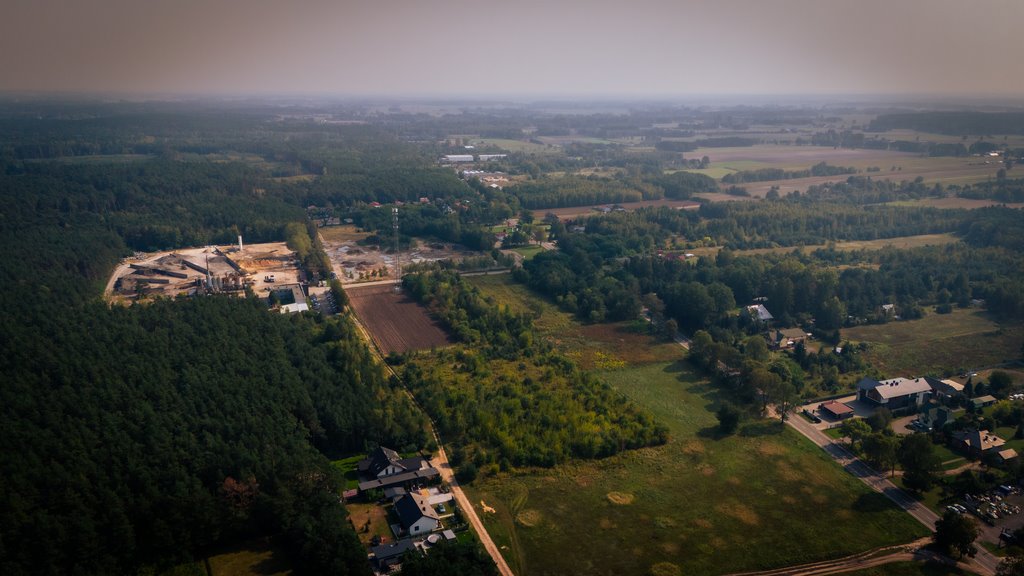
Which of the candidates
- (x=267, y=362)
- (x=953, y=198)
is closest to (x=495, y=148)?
(x=953, y=198)

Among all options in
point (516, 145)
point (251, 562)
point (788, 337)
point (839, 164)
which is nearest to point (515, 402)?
point (251, 562)

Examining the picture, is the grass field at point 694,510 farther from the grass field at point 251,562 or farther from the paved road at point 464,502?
the grass field at point 251,562

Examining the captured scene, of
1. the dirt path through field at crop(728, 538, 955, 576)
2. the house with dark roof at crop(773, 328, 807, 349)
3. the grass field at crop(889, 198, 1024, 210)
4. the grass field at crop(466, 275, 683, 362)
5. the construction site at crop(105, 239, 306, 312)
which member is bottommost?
the dirt path through field at crop(728, 538, 955, 576)

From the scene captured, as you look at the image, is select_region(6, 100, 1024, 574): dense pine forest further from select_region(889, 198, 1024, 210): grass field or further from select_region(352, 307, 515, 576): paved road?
select_region(889, 198, 1024, 210): grass field

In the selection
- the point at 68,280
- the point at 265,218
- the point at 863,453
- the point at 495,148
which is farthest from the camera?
the point at 495,148

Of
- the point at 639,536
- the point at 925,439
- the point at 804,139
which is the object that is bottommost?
the point at 639,536

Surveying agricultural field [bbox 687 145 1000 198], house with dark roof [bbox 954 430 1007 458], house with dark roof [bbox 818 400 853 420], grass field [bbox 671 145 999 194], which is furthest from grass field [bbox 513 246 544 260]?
house with dark roof [bbox 954 430 1007 458]

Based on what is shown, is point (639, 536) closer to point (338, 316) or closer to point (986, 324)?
point (338, 316)
